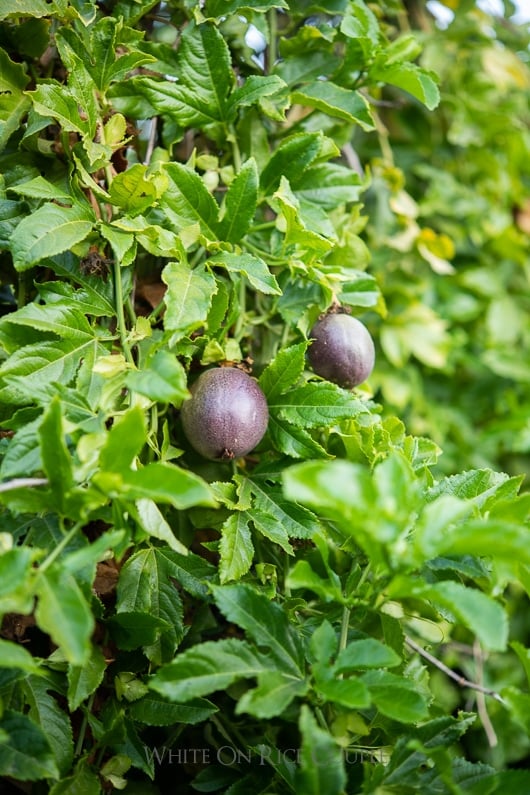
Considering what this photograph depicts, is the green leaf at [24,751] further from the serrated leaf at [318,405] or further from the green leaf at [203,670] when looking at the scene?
the serrated leaf at [318,405]

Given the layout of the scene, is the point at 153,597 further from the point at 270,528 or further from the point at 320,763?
the point at 320,763

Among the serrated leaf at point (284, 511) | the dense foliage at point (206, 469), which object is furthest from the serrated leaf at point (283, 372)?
the serrated leaf at point (284, 511)

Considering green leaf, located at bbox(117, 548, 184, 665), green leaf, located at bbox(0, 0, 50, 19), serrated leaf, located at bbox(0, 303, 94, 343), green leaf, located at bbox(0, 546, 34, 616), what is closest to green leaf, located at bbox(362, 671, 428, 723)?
green leaf, located at bbox(117, 548, 184, 665)

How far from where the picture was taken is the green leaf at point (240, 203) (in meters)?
0.77

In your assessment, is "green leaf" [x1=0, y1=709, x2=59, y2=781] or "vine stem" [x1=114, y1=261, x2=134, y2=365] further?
"vine stem" [x1=114, y1=261, x2=134, y2=365]

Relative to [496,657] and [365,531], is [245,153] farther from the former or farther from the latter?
[496,657]

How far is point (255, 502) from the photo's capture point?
767 millimetres

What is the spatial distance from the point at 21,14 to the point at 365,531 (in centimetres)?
68

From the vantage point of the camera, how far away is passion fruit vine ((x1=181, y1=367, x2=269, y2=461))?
0.72 meters

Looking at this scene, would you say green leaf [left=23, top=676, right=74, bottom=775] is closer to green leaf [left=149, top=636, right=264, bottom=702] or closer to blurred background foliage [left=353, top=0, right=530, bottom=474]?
green leaf [left=149, top=636, right=264, bottom=702]

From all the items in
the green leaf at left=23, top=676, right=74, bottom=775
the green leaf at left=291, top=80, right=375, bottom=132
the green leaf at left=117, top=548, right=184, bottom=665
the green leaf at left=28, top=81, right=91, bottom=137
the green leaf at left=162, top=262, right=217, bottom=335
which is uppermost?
the green leaf at left=291, top=80, right=375, bottom=132

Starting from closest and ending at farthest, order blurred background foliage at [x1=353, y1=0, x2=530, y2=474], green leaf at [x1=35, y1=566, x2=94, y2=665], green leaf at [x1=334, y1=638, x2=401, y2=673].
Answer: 1. green leaf at [x1=35, y1=566, x2=94, y2=665]
2. green leaf at [x1=334, y1=638, x2=401, y2=673]
3. blurred background foliage at [x1=353, y1=0, x2=530, y2=474]

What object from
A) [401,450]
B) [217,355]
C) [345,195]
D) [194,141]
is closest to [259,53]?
[194,141]

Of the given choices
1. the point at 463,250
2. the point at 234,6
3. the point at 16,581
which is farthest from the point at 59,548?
the point at 463,250
